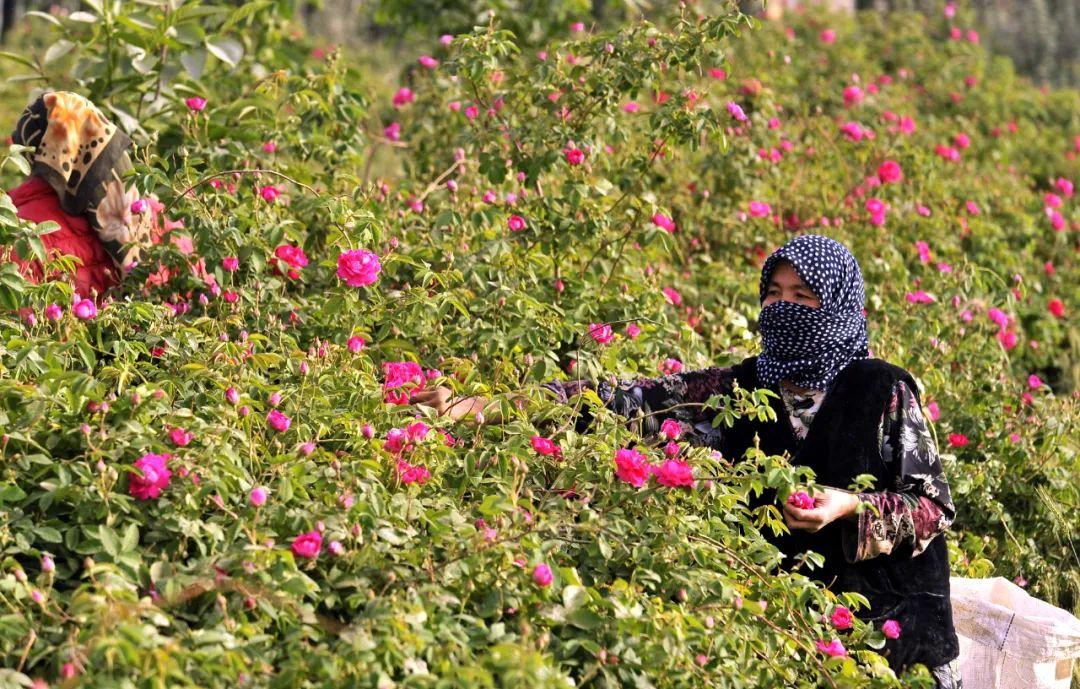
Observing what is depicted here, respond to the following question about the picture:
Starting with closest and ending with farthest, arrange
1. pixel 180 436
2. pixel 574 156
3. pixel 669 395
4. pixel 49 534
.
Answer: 1. pixel 49 534
2. pixel 180 436
3. pixel 669 395
4. pixel 574 156

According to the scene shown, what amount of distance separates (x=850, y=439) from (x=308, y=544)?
137 cm

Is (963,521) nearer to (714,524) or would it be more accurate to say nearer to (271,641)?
(714,524)

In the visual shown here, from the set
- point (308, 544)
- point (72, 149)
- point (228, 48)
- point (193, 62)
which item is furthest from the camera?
point (228, 48)

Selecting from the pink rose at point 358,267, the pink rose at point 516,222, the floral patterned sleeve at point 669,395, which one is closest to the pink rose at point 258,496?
the pink rose at point 358,267

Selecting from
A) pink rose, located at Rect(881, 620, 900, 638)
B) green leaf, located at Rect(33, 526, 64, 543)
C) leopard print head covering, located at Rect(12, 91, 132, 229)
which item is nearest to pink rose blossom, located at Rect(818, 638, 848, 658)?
pink rose, located at Rect(881, 620, 900, 638)

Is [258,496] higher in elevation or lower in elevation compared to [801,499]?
higher

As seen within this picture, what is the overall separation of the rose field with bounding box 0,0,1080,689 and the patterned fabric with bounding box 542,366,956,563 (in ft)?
0.30

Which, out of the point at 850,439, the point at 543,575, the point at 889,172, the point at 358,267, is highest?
the point at 358,267

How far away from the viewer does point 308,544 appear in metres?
2.32

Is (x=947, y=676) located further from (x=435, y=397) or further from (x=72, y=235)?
(x=72, y=235)

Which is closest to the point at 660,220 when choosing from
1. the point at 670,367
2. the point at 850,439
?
the point at 670,367

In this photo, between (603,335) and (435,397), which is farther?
(603,335)

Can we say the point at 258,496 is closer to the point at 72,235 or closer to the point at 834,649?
the point at 834,649

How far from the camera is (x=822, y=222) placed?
5.23 meters
